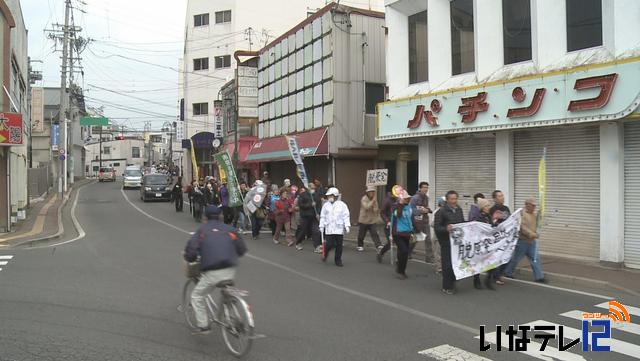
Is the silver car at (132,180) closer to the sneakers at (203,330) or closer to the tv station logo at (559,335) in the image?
the sneakers at (203,330)

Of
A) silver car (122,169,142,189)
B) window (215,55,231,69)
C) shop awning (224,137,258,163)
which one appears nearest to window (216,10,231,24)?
window (215,55,231,69)

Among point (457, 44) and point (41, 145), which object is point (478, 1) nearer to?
point (457, 44)

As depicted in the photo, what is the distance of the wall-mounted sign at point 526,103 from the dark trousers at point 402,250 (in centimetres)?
435

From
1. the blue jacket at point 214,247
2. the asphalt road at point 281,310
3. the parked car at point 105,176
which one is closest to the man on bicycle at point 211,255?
the blue jacket at point 214,247

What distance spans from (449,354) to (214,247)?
9.02 ft

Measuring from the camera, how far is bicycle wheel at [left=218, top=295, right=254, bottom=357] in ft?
17.1

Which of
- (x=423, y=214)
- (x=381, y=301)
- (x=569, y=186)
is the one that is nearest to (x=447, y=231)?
(x=381, y=301)

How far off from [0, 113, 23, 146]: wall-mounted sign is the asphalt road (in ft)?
15.4

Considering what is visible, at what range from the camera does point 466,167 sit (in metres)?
14.3

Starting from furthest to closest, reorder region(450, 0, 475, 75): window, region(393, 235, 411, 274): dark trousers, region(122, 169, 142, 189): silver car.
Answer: region(122, 169, 142, 189): silver car < region(450, 0, 475, 75): window < region(393, 235, 411, 274): dark trousers

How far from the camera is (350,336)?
5996mm

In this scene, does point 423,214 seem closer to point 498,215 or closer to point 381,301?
point 498,215

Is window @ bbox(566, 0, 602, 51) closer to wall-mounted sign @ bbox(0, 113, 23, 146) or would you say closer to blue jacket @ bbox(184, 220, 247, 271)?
blue jacket @ bbox(184, 220, 247, 271)

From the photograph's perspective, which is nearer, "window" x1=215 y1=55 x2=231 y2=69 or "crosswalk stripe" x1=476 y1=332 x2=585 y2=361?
"crosswalk stripe" x1=476 y1=332 x2=585 y2=361
